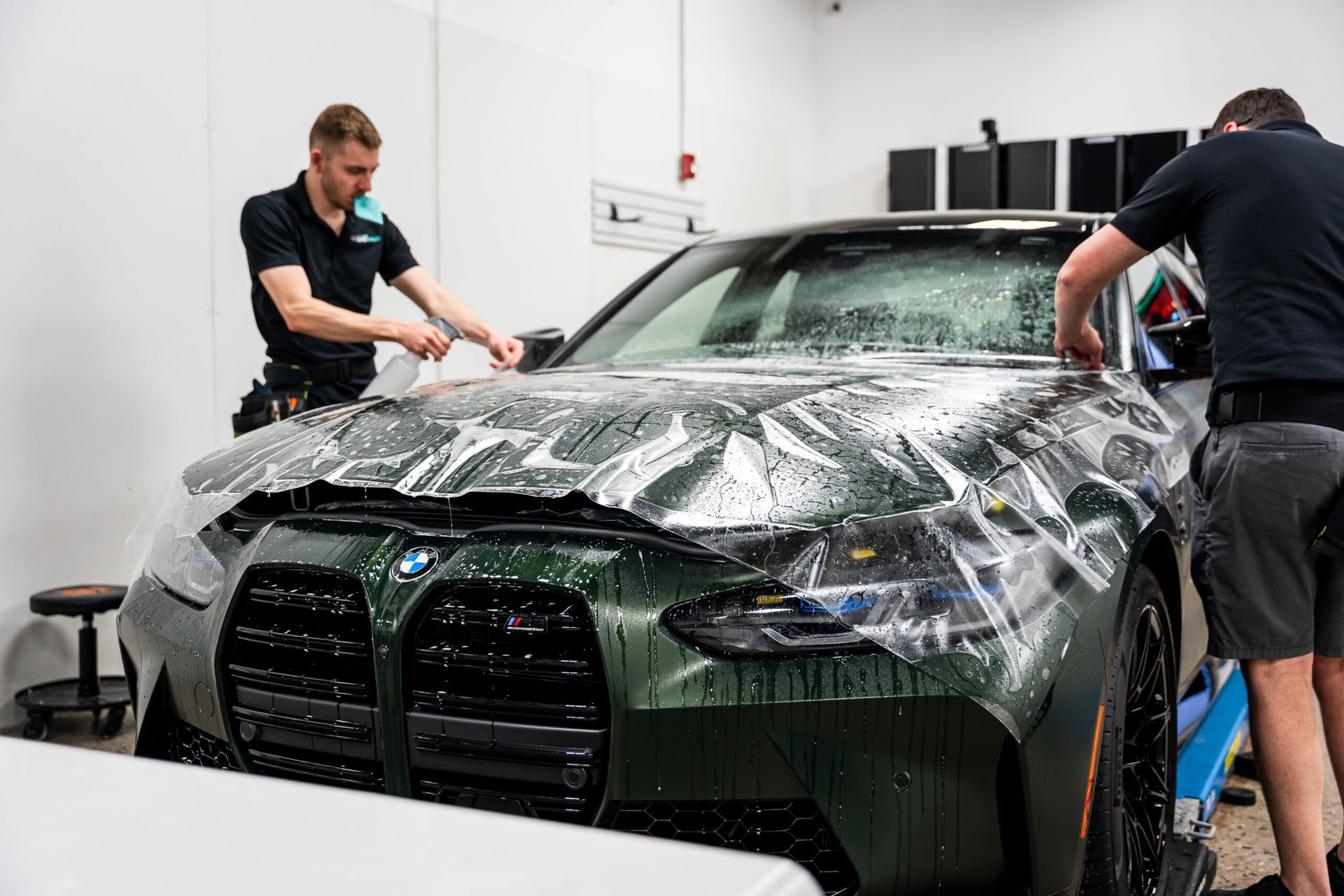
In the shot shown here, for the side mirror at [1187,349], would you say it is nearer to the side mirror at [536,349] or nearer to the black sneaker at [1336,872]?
the black sneaker at [1336,872]

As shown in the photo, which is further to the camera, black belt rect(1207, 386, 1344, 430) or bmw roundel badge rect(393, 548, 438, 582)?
black belt rect(1207, 386, 1344, 430)

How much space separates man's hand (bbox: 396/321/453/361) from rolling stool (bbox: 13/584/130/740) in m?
1.32

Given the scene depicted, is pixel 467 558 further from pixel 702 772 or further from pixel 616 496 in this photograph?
pixel 702 772

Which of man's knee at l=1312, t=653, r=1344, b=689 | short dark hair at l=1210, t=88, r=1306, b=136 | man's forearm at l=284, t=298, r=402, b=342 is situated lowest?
man's knee at l=1312, t=653, r=1344, b=689

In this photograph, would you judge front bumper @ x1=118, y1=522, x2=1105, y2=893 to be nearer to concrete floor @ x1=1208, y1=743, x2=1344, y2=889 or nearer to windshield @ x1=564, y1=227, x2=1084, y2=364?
windshield @ x1=564, y1=227, x2=1084, y2=364

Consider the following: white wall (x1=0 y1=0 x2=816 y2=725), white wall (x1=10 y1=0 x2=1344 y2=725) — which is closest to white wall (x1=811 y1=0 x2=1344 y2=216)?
white wall (x1=10 y1=0 x2=1344 y2=725)

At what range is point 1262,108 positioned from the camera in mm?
2230

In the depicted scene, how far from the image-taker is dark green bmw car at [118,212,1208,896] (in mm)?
1434

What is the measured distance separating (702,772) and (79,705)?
8.81 ft

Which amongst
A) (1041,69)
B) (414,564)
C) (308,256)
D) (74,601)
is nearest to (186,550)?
(414,564)

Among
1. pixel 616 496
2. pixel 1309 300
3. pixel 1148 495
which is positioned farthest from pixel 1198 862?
pixel 616 496

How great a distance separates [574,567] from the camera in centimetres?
149

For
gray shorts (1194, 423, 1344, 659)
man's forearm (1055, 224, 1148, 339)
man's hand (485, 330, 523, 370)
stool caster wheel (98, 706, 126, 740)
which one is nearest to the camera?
gray shorts (1194, 423, 1344, 659)

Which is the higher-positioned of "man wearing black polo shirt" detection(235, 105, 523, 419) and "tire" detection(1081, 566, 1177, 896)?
"man wearing black polo shirt" detection(235, 105, 523, 419)
